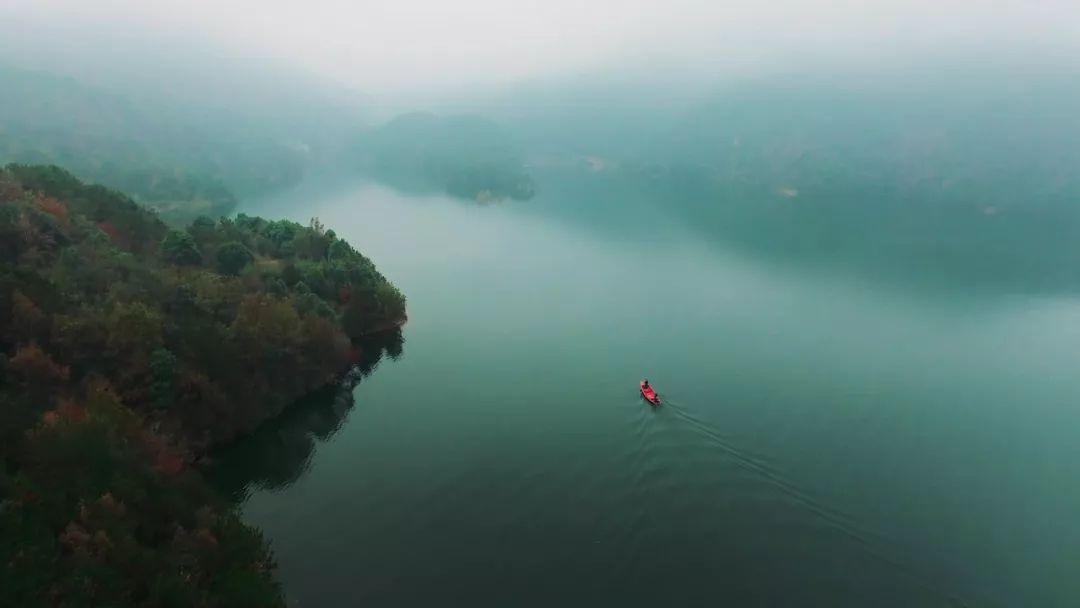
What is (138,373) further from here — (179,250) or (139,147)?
(139,147)

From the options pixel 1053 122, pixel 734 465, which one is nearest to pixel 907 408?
pixel 734 465

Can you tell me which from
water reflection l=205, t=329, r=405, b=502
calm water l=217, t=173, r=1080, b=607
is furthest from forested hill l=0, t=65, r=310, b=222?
calm water l=217, t=173, r=1080, b=607

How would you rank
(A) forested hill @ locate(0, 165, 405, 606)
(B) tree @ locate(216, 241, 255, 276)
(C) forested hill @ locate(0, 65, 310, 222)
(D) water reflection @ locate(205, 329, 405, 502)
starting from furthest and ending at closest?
(C) forested hill @ locate(0, 65, 310, 222) < (B) tree @ locate(216, 241, 255, 276) < (D) water reflection @ locate(205, 329, 405, 502) < (A) forested hill @ locate(0, 165, 405, 606)

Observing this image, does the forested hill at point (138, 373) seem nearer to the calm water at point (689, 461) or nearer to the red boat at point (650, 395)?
the calm water at point (689, 461)

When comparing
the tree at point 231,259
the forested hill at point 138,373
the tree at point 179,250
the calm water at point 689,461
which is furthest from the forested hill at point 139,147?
the calm water at point 689,461

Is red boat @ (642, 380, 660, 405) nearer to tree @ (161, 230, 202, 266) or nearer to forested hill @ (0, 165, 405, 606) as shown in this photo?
forested hill @ (0, 165, 405, 606)

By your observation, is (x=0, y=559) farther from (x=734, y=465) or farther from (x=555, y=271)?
(x=555, y=271)
